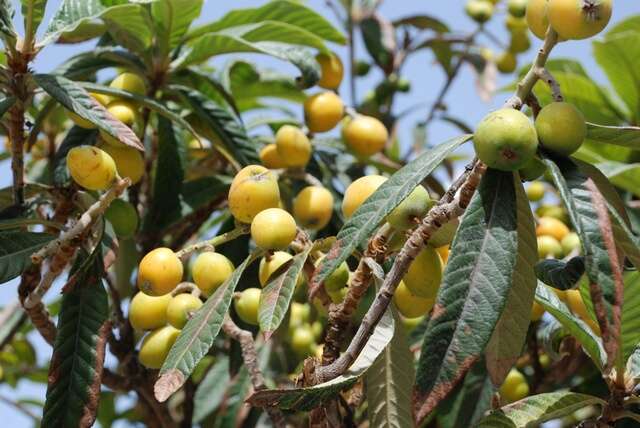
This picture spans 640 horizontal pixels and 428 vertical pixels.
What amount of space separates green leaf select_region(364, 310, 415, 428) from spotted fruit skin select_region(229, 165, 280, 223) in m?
0.25

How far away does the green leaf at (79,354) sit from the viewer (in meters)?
1.29

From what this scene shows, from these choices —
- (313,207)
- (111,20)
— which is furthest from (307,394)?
(111,20)

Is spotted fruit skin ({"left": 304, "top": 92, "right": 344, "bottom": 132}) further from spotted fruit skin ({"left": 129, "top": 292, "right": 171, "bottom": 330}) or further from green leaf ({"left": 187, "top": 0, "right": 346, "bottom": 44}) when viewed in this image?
spotted fruit skin ({"left": 129, "top": 292, "right": 171, "bottom": 330})

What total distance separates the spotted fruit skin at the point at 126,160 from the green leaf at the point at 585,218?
77 cm

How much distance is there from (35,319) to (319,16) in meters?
0.93

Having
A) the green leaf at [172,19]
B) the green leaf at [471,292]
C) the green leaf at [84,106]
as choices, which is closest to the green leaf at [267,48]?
the green leaf at [172,19]

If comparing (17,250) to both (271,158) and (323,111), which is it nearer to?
(271,158)

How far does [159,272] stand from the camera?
51.6 inches

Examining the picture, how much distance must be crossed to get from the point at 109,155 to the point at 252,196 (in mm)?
290

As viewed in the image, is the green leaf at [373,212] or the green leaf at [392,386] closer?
the green leaf at [373,212]

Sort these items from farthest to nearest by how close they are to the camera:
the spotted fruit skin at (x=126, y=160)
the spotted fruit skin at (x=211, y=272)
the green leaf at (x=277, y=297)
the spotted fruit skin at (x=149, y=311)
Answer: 1. the spotted fruit skin at (x=126, y=160)
2. the spotted fruit skin at (x=149, y=311)
3. the spotted fruit skin at (x=211, y=272)
4. the green leaf at (x=277, y=297)

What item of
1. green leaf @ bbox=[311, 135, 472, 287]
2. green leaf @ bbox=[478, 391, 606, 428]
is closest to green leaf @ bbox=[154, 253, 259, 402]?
green leaf @ bbox=[311, 135, 472, 287]

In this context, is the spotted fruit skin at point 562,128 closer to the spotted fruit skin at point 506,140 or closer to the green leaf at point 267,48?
the spotted fruit skin at point 506,140

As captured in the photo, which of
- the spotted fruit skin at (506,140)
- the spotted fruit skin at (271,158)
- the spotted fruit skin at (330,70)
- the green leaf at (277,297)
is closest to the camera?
the spotted fruit skin at (506,140)
